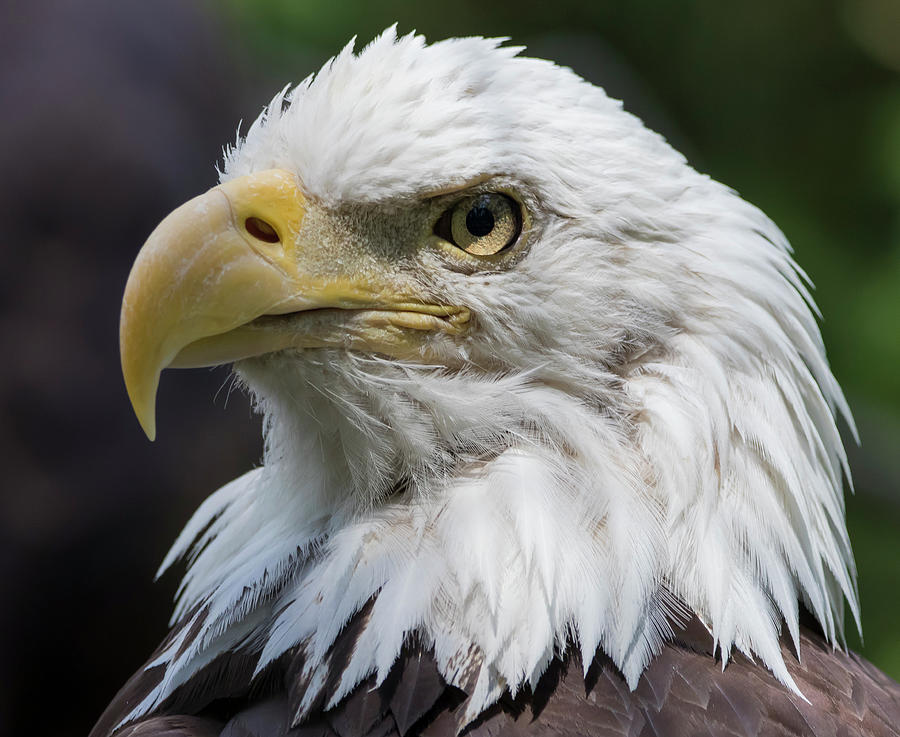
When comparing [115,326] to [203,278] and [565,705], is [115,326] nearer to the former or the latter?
[203,278]

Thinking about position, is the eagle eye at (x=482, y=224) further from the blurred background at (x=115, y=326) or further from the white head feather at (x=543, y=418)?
the blurred background at (x=115, y=326)

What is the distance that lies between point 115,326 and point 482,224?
94.9 inches

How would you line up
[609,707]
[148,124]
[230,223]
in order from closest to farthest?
[609,707]
[230,223]
[148,124]

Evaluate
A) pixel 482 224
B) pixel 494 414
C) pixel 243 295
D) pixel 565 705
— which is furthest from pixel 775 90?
pixel 565 705

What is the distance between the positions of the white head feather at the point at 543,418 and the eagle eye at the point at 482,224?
46mm

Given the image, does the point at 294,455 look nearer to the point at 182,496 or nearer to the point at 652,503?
the point at 652,503

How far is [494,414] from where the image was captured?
6.58ft

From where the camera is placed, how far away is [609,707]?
5.84ft

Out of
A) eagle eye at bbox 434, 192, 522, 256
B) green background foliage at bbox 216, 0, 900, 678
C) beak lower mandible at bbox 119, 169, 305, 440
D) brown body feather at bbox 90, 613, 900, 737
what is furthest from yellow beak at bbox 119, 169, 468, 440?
green background foliage at bbox 216, 0, 900, 678

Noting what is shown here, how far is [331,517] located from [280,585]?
0.17 metres

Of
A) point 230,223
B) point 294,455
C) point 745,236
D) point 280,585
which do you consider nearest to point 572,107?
point 745,236

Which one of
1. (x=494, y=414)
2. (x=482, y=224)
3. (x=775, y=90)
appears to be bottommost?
(x=494, y=414)

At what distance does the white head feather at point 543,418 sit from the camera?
1.88 m

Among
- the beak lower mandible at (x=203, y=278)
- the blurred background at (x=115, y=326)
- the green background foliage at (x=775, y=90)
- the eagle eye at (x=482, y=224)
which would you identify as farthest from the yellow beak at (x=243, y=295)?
the green background foliage at (x=775, y=90)
